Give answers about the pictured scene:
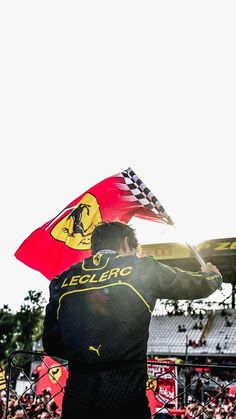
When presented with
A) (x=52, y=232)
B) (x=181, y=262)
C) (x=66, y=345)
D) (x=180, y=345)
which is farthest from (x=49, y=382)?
(x=180, y=345)

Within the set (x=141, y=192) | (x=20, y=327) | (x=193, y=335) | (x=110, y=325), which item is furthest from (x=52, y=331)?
(x=20, y=327)

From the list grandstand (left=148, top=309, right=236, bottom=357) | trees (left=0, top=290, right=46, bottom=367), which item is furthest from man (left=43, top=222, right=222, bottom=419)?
trees (left=0, top=290, right=46, bottom=367)

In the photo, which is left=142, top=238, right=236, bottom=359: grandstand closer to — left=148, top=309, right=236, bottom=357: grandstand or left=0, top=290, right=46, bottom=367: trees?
left=148, top=309, right=236, bottom=357: grandstand

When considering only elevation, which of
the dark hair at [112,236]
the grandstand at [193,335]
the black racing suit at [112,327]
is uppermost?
the dark hair at [112,236]

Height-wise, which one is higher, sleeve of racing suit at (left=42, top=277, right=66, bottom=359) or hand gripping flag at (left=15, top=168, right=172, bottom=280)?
hand gripping flag at (left=15, top=168, right=172, bottom=280)

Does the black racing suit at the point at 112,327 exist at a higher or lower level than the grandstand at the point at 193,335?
higher

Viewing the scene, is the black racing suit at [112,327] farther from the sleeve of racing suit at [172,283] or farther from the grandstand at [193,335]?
the grandstand at [193,335]

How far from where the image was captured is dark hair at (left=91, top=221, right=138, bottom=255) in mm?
2201

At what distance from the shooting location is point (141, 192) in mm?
4020

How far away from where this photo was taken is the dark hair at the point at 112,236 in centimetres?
220

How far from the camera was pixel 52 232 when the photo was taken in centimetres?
431

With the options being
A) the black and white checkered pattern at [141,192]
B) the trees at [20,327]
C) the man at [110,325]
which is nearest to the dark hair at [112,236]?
the man at [110,325]

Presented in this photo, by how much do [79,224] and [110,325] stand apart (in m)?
2.42

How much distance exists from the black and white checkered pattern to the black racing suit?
61.8 inches
